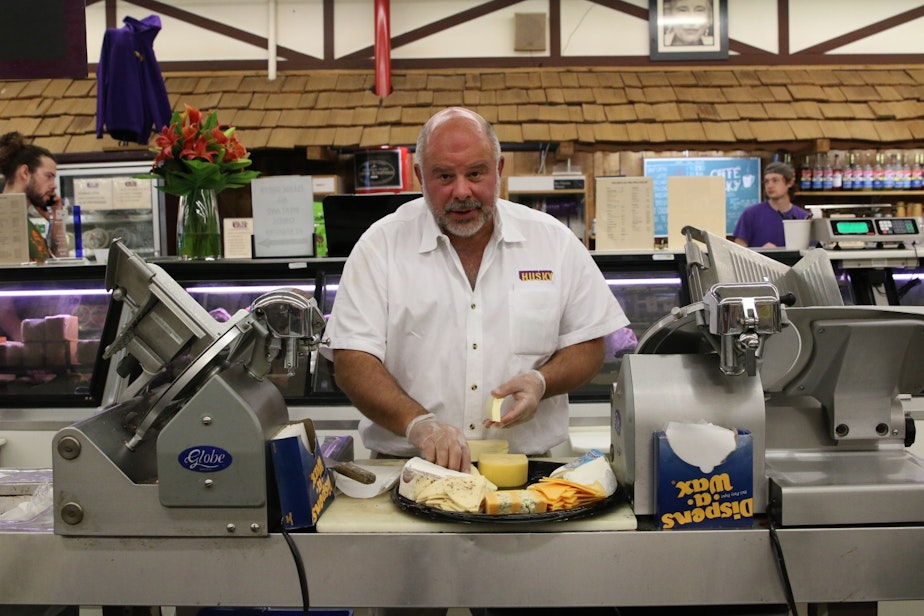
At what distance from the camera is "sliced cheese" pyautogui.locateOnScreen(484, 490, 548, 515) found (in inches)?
55.7

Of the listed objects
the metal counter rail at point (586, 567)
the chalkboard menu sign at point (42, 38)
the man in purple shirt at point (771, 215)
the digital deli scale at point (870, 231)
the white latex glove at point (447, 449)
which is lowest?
the metal counter rail at point (586, 567)

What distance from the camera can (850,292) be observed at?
11.2 ft

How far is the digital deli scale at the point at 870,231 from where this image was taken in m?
3.48

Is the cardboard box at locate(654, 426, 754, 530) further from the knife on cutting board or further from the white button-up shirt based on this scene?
the white button-up shirt

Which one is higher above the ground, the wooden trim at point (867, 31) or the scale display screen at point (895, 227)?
the wooden trim at point (867, 31)

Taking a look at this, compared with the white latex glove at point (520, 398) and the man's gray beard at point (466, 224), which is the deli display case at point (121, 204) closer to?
the man's gray beard at point (466, 224)

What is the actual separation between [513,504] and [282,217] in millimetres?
2174

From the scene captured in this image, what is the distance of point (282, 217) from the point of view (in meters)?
3.32

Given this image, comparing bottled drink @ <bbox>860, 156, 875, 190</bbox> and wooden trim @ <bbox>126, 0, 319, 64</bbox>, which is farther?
wooden trim @ <bbox>126, 0, 319, 64</bbox>

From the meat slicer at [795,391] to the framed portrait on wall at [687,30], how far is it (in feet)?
22.3

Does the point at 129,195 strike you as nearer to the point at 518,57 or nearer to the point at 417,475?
the point at 518,57

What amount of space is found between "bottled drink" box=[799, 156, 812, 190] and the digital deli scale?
3.99 meters

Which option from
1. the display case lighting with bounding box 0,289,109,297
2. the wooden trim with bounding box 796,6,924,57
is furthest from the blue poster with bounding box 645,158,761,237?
the display case lighting with bounding box 0,289,109,297

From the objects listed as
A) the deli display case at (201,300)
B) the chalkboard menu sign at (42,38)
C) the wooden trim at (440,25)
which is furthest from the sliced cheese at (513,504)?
the wooden trim at (440,25)
